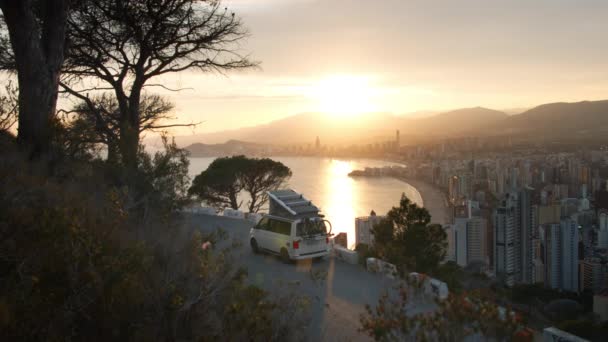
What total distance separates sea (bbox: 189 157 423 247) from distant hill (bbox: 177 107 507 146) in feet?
89.4

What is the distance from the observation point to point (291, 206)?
925cm

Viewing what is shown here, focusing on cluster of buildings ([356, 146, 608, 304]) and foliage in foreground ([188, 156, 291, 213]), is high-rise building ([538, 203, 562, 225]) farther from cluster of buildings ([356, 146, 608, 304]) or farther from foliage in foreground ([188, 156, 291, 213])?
foliage in foreground ([188, 156, 291, 213])

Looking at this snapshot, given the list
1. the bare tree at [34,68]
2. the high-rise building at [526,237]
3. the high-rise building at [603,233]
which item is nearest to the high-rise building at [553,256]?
the high-rise building at [526,237]

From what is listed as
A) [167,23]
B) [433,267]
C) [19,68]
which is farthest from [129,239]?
[433,267]

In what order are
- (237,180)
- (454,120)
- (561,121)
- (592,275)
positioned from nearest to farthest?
(592,275) < (237,180) < (561,121) < (454,120)

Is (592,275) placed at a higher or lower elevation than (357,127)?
lower

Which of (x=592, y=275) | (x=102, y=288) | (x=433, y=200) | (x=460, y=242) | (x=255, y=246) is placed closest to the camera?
(x=102, y=288)

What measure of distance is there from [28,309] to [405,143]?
61.9 meters

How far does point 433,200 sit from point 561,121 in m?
25.2

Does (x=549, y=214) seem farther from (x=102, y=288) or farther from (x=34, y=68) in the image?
(x=102, y=288)

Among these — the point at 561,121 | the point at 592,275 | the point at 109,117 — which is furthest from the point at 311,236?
the point at 561,121

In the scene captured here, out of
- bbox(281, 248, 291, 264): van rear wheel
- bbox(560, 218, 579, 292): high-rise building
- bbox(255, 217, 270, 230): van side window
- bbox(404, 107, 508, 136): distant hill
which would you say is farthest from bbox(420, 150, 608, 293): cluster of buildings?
bbox(404, 107, 508, 136): distant hill

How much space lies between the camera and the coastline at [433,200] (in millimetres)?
23580

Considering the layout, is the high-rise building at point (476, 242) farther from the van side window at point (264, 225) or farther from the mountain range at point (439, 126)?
the mountain range at point (439, 126)
